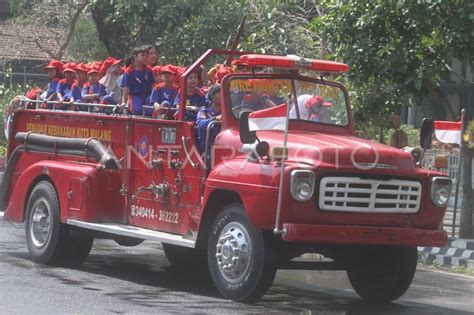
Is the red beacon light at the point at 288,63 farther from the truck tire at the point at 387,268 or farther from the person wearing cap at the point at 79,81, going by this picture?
the person wearing cap at the point at 79,81

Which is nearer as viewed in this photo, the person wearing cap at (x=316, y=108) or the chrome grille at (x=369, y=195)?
the chrome grille at (x=369, y=195)

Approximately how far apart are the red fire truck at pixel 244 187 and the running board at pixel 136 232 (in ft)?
0.05

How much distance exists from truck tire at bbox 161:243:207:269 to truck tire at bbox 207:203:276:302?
7.78 feet

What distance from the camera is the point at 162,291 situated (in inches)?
415

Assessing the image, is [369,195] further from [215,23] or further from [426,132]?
[215,23]

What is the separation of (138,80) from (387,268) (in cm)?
379

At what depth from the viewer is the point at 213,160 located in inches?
415

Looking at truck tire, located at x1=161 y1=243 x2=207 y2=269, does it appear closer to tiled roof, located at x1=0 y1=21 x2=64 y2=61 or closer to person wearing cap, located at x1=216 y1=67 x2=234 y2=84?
person wearing cap, located at x1=216 y1=67 x2=234 y2=84

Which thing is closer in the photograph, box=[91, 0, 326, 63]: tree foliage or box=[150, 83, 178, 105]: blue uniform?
box=[150, 83, 178, 105]: blue uniform

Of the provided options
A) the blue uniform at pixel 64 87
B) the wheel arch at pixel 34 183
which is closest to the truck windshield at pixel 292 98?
the wheel arch at pixel 34 183

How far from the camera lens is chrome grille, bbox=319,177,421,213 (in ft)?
31.3

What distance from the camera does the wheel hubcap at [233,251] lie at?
9.79 meters

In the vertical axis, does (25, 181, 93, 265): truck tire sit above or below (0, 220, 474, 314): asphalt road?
above

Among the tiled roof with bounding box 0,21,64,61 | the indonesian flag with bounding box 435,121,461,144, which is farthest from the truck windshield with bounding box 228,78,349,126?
the tiled roof with bounding box 0,21,64,61
